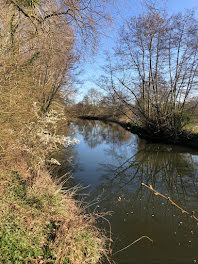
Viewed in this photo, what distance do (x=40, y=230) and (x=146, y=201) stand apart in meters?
3.65

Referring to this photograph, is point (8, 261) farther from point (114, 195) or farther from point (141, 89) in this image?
point (141, 89)

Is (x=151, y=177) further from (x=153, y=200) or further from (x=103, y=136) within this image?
(x=103, y=136)

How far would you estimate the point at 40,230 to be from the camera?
9.62 ft

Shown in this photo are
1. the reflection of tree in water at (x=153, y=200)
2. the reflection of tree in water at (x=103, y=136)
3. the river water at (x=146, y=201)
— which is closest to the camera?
the river water at (x=146, y=201)

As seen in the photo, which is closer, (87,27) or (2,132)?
(87,27)

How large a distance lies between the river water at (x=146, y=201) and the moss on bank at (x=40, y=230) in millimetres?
888

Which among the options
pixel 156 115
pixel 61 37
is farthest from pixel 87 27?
pixel 156 115

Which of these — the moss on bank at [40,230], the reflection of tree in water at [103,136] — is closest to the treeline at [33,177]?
the moss on bank at [40,230]

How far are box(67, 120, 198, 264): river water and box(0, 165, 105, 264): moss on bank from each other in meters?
0.89

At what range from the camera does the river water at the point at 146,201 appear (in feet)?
11.5

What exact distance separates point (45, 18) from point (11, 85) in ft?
7.26

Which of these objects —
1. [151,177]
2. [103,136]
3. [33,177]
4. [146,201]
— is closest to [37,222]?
[33,177]

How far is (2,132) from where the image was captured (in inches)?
179

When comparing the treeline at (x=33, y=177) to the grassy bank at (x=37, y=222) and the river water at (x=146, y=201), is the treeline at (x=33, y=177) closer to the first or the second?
the grassy bank at (x=37, y=222)
